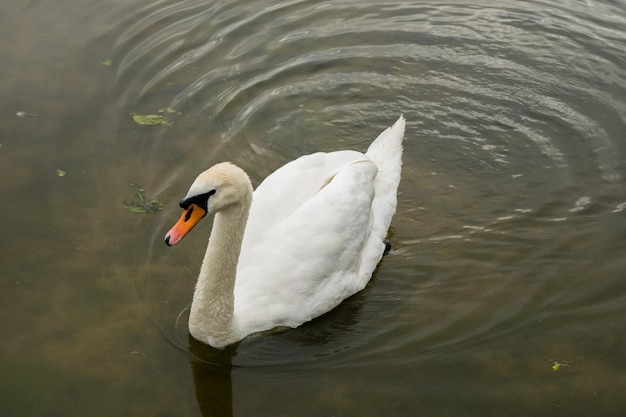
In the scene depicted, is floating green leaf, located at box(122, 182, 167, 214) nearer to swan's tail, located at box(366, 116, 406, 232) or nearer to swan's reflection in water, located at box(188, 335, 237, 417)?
swan's reflection in water, located at box(188, 335, 237, 417)

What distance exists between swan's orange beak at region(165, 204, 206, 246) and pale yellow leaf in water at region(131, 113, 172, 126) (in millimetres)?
3919

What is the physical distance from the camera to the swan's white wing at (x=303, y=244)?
7523 millimetres

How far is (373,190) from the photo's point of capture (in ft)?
28.1

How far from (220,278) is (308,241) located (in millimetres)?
915

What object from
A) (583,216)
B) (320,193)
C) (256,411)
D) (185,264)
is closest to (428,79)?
(583,216)

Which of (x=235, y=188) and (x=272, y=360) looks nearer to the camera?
(x=235, y=188)

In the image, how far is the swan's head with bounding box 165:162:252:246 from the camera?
21.8 feet

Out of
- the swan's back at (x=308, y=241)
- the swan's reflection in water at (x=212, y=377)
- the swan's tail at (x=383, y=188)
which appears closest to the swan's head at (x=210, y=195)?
the swan's back at (x=308, y=241)

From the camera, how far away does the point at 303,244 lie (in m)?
7.65

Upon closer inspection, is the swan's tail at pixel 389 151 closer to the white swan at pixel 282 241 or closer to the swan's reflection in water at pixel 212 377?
the white swan at pixel 282 241

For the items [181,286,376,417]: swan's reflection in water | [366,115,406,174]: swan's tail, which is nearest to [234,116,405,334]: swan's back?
[181,286,376,417]: swan's reflection in water

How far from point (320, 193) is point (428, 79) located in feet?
12.7

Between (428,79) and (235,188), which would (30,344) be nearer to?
(235,188)

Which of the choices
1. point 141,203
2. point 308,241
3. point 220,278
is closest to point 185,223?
point 220,278
